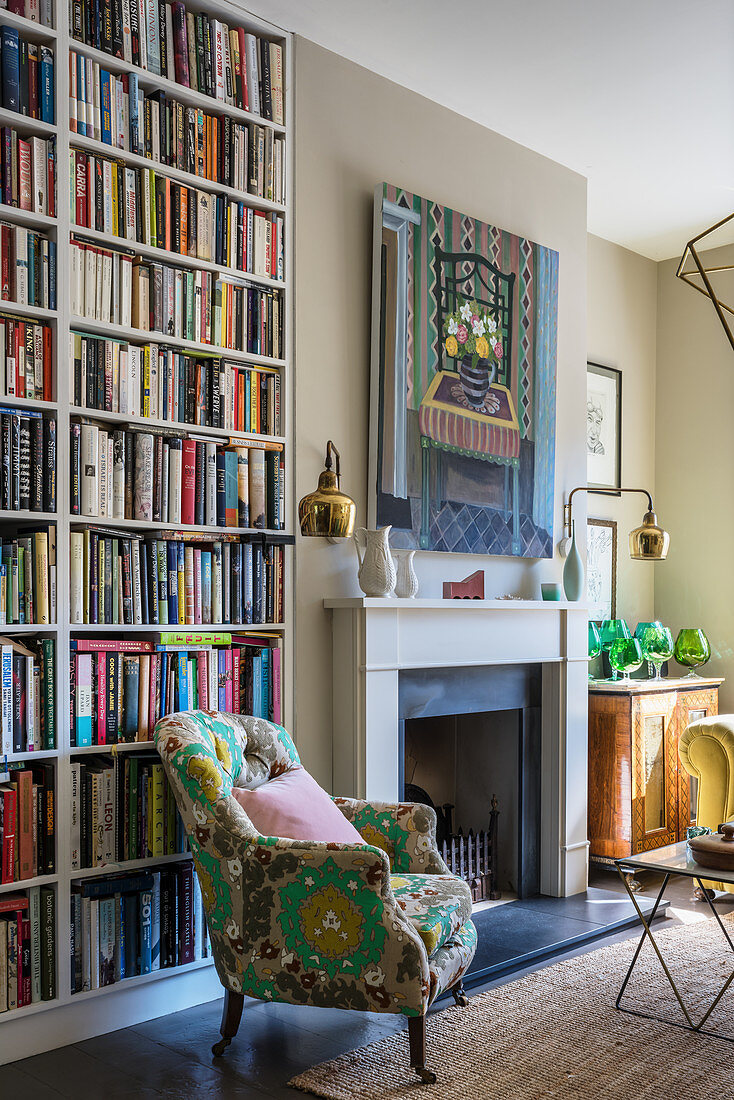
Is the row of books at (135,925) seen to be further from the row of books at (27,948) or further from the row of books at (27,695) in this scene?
the row of books at (27,695)

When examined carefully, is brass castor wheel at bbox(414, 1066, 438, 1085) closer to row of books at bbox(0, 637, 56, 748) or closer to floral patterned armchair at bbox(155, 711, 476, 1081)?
floral patterned armchair at bbox(155, 711, 476, 1081)

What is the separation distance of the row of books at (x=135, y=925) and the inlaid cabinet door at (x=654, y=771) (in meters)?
2.23

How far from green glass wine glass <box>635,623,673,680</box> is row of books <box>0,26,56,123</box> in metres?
3.53

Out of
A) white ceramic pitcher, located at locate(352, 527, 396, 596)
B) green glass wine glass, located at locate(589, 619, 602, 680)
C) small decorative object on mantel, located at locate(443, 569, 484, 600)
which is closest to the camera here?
white ceramic pitcher, located at locate(352, 527, 396, 596)

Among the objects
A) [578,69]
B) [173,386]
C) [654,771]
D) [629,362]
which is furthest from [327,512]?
[629,362]

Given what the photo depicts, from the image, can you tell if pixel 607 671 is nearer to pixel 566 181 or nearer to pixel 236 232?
pixel 566 181

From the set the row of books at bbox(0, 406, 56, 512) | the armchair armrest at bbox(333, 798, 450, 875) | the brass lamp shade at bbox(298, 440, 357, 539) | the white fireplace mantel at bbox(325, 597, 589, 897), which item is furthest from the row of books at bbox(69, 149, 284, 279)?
the armchair armrest at bbox(333, 798, 450, 875)

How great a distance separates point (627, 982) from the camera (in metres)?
3.27

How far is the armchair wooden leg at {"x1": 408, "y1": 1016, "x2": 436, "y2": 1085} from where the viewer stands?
8.57 feet

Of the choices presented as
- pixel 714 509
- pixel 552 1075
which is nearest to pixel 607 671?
pixel 714 509

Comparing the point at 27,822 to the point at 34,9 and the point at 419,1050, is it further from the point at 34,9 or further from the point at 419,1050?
the point at 34,9

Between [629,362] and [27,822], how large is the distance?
13.4ft

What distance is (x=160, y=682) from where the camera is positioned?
3152 millimetres

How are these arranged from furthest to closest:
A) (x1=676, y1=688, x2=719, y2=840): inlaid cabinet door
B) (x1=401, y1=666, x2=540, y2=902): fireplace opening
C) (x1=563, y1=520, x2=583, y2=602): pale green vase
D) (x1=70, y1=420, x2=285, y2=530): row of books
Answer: (x1=676, y1=688, x2=719, y2=840): inlaid cabinet door < (x1=563, y1=520, x2=583, y2=602): pale green vase < (x1=401, y1=666, x2=540, y2=902): fireplace opening < (x1=70, y1=420, x2=285, y2=530): row of books
